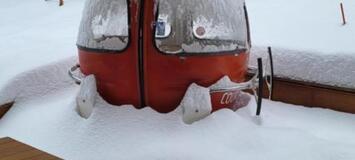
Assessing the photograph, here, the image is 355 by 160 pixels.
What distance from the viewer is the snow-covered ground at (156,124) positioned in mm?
2299

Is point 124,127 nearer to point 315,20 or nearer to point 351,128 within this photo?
point 351,128

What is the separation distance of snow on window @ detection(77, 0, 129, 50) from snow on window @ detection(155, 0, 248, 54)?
218 millimetres

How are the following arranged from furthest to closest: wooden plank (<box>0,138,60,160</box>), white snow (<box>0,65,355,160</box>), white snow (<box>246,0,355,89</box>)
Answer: white snow (<box>246,0,355,89</box>), white snow (<box>0,65,355,160</box>), wooden plank (<box>0,138,60,160</box>)

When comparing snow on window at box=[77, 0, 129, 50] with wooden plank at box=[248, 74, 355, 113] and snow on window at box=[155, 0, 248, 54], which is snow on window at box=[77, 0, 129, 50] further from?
wooden plank at box=[248, 74, 355, 113]

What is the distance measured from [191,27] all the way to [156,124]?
1.94 feet

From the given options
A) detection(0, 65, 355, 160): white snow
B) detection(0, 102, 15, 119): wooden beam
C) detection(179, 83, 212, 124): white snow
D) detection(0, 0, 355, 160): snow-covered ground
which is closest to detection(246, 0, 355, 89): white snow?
detection(0, 0, 355, 160): snow-covered ground

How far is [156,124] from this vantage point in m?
2.48

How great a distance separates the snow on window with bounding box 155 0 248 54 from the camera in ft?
8.03

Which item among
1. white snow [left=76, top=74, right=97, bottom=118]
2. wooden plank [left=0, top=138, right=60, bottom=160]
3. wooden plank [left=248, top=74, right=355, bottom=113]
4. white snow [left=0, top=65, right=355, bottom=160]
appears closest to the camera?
wooden plank [left=0, top=138, right=60, bottom=160]

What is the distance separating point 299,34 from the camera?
13.8 ft

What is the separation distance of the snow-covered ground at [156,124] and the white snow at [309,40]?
1 centimetres

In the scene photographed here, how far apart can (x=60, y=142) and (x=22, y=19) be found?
4423 millimetres

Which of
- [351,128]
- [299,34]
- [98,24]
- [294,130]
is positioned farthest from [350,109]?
[98,24]

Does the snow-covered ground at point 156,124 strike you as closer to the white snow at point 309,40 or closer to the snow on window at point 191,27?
the white snow at point 309,40
